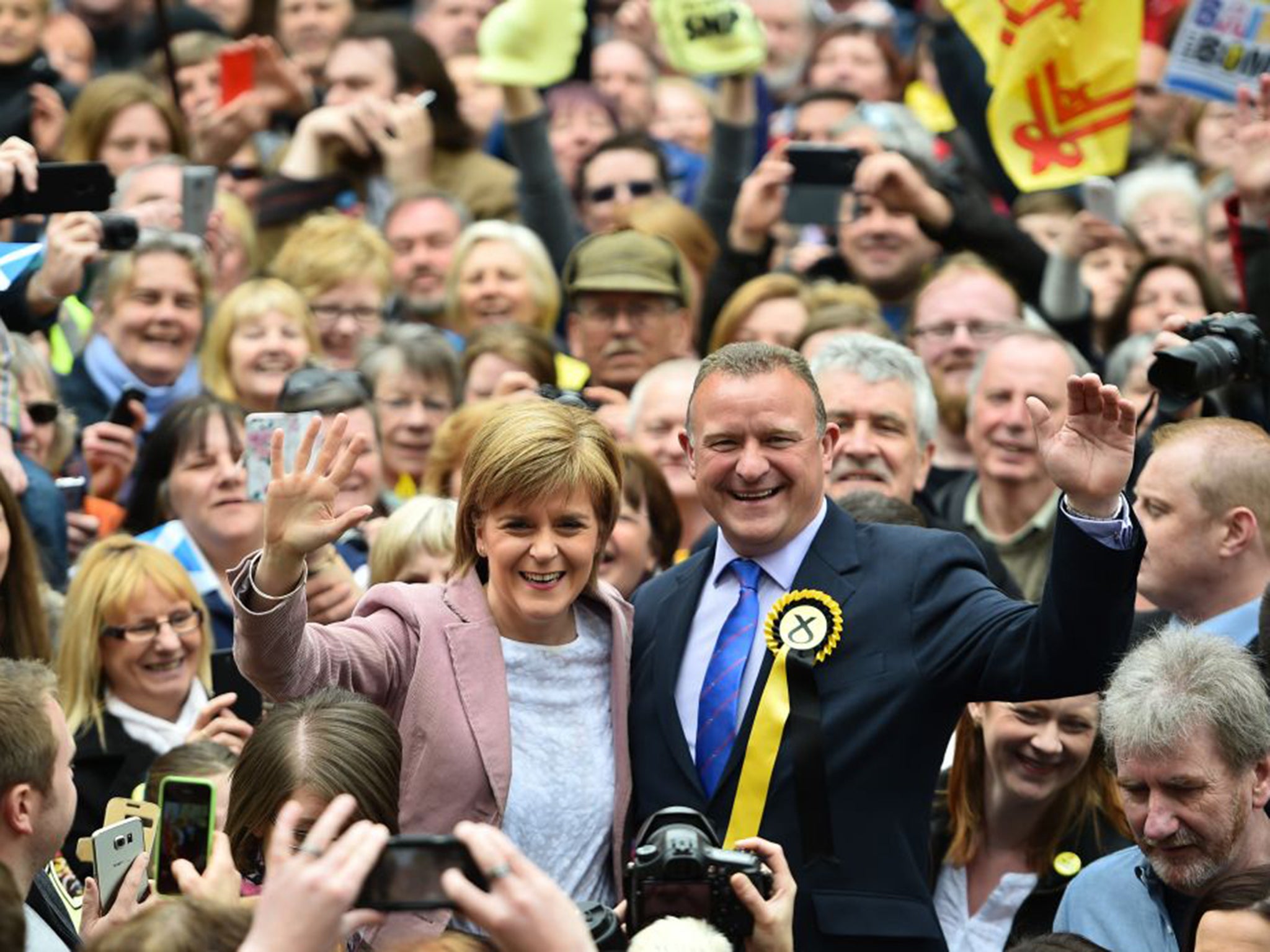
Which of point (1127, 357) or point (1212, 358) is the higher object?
point (1212, 358)

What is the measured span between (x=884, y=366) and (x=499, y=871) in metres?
4.19

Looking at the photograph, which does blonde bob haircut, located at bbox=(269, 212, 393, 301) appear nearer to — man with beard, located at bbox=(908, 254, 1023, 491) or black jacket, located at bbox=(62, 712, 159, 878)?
man with beard, located at bbox=(908, 254, 1023, 491)

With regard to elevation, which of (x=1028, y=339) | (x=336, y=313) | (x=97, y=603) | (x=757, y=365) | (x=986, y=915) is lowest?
(x=986, y=915)

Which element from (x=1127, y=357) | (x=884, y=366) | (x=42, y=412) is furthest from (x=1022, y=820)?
(x=42, y=412)

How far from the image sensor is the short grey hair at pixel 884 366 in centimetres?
721

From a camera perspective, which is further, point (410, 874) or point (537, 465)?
point (537, 465)

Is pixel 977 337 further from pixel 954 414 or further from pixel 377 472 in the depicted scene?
pixel 377 472

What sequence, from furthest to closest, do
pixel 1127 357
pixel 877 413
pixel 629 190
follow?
pixel 629 190 < pixel 1127 357 < pixel 877 413

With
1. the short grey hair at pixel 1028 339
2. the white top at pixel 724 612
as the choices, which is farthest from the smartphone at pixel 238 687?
the short grey hair at pixel 1028 339

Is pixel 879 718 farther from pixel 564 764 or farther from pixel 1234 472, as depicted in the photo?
pixel 1234 472

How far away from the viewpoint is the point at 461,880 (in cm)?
326

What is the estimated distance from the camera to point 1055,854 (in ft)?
19.8

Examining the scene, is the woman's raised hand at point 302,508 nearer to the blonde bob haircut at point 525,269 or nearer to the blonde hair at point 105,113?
the blonde bob haircut at point 525,269

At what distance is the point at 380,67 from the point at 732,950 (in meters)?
7.64
